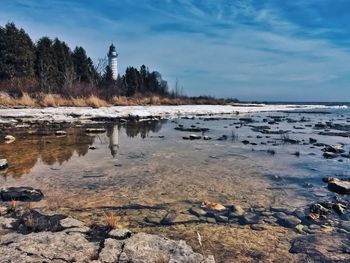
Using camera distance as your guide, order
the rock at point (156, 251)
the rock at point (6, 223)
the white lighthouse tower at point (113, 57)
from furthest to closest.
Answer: the white lighthouse tower at point (113, 57) < the rock at point (6, 223) < the rock at point (156, 251)

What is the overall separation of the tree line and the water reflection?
75.2ft

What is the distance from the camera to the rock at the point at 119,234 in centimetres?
416

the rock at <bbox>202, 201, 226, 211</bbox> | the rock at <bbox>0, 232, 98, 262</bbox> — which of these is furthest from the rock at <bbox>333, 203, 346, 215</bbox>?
the rock at <bbox>0, 232, 98, 262</bbox>

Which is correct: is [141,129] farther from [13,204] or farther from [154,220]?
[154,220]

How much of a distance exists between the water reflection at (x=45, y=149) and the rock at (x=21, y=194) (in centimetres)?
154

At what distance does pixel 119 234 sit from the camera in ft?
13.8

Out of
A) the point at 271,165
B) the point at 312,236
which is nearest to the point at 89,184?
the point at 312,236

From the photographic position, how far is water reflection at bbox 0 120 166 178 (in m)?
8.88

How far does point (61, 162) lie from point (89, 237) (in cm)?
547

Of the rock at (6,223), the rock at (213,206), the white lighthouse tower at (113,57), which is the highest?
the white lighthouse tower at (113,57)

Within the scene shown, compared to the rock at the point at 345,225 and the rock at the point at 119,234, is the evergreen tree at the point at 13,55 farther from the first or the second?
the rock at the point at 345,225

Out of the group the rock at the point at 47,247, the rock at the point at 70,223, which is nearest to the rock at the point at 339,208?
the rock at the point at 47,247

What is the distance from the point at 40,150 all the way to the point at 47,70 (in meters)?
38.1

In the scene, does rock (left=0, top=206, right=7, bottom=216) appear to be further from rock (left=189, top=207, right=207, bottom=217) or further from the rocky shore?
rock (left=189, top=207, right=207, bottom=217)
